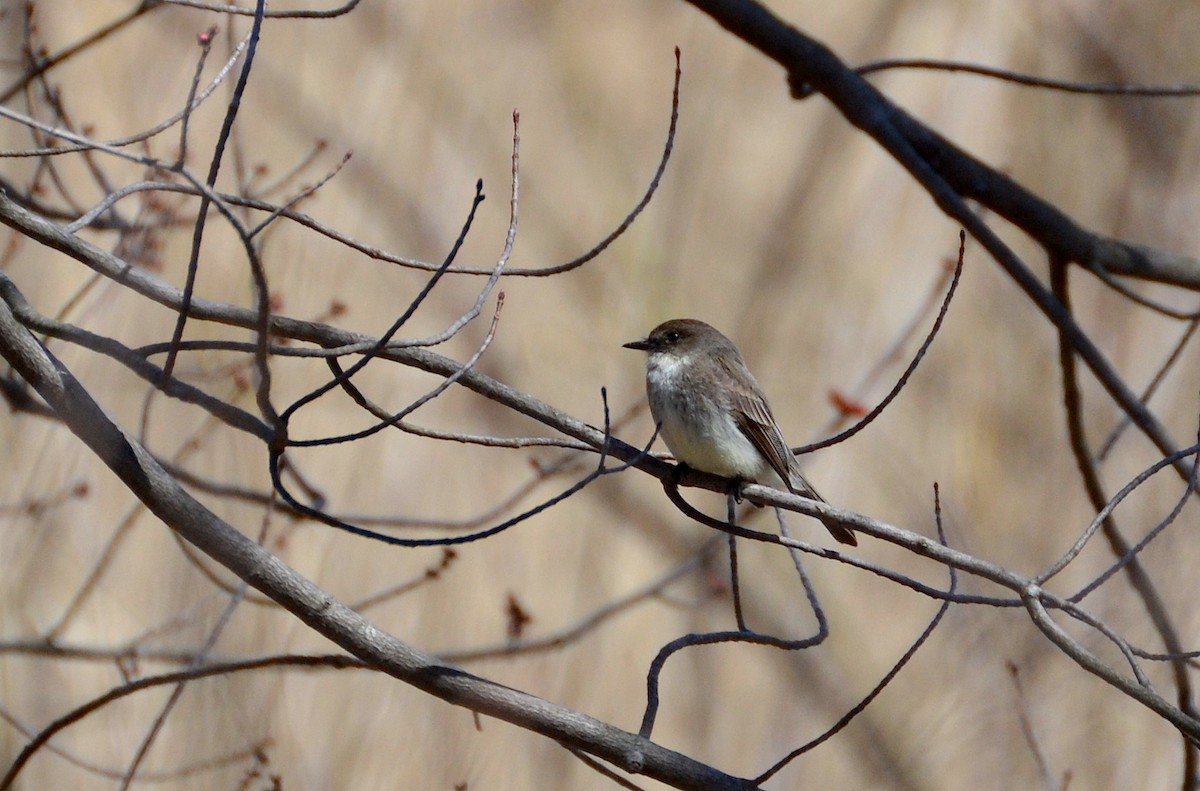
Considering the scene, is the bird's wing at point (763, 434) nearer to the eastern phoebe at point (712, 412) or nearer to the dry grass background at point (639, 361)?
the eastern phoebe at point (712, 412)

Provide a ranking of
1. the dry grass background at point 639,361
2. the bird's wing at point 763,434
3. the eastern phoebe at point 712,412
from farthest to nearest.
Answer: the dry grass background at point 639,361
the bird's wing at point 763,434
the eastern phoebe at point 712,412

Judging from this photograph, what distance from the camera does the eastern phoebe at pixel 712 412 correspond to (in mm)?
4324

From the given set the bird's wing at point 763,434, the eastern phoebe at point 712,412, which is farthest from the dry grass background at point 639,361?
the bird's wing at point 763,434

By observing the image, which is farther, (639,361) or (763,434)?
(639,361)

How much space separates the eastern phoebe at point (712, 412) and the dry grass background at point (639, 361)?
1322mm

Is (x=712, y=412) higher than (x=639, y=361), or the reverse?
(x=639, y=361)

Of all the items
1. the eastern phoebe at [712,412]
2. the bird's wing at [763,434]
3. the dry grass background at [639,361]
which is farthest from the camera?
the dry grass background at [639,361]

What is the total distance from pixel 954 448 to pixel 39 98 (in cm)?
496

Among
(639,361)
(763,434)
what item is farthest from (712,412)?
(639,361)

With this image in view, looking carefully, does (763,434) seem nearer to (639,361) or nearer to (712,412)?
(712,412)

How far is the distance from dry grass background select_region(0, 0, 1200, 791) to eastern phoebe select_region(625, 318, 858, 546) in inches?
52.1

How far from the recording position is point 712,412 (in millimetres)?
4379

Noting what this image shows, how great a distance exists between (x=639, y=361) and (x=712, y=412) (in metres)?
2.04

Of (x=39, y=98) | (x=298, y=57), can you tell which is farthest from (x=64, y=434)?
(x=298, y=57)
